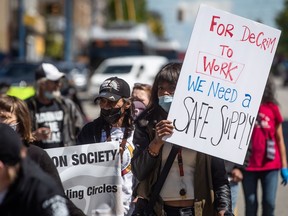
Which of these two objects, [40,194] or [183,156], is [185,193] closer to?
[183,156]

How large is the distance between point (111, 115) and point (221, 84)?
87 centimetres

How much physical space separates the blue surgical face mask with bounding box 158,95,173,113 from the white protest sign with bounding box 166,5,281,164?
0.13 m

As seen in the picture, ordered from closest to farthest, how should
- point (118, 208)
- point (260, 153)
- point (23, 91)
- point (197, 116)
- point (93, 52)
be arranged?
point (197, 116) → point (118, 208) → point (260, 153) → point (23, 91) → point (93, 52)

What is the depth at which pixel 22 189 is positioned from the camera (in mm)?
2816

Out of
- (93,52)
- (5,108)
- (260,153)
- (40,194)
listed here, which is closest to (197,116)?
(5,108)

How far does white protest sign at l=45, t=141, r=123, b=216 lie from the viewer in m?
4.71

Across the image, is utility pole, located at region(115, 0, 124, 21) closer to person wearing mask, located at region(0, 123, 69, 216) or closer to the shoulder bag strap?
the shoulder bag strap

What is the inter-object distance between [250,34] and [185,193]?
1.03 metres

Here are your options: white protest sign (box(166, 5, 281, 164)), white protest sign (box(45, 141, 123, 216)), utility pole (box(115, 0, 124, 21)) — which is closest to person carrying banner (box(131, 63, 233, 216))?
white protest sign (box(166, 5, 281, 164))

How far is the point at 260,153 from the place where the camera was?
679cm

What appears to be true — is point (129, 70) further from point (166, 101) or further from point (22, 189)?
point (22, 189)

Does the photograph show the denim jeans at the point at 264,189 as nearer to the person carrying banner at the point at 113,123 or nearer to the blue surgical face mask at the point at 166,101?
the person carrying banner at the point at 113,123

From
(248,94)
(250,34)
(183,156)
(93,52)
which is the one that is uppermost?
(250,34)

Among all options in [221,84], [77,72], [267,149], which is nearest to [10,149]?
[221,84]
